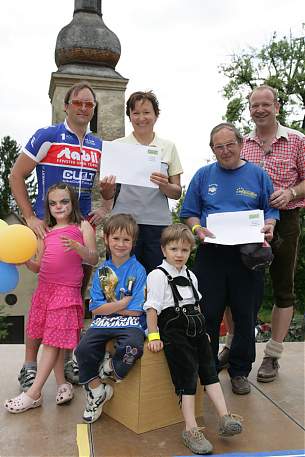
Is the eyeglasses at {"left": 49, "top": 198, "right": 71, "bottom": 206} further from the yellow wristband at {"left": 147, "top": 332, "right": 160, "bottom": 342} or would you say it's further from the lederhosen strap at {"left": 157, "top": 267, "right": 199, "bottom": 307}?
the yellow wristband at {"left": 147, "top": 332, "right": 160, "bottom": 342}

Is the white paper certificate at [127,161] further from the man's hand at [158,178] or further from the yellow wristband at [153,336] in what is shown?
the yellow wristband at [153,336]

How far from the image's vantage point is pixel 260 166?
3.91 m

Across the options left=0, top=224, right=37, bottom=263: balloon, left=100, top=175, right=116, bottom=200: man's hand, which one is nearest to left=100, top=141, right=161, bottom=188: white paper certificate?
left=100, top=175, right=116, bottom=200: man's hand

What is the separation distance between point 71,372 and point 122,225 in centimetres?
140

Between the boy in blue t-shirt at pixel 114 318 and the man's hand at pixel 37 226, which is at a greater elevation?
the man's hand at pixel 37 226

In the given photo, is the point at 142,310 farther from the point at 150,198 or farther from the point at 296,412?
the point at 296,412

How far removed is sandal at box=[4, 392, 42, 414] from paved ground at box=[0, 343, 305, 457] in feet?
0.12

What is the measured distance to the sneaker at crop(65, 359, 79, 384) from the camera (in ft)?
13.1

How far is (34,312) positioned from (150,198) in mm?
1161

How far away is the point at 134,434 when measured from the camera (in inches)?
124

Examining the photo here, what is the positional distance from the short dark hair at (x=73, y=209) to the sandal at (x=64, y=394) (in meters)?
1.16

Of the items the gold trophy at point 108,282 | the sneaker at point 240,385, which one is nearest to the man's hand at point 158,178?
the gold trophy at point 108,282

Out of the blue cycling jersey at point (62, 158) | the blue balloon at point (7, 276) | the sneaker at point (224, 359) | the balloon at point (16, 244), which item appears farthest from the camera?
the sneaker at point (224, 359)

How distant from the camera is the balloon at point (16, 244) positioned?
335 cm
